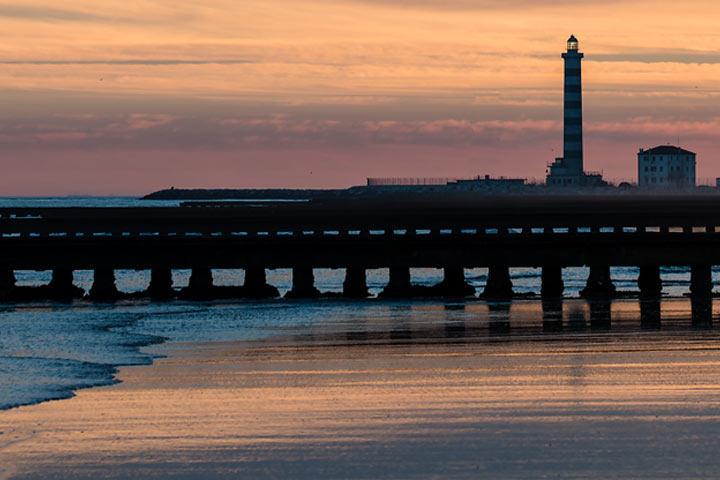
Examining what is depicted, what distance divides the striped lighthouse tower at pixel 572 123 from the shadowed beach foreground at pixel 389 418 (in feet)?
488

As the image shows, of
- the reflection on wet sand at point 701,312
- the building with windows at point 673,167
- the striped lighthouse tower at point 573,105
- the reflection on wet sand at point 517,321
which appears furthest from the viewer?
the building with windows at point 673,167

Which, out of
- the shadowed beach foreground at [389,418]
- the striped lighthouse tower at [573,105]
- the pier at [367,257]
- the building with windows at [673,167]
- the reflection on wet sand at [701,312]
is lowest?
the reflection on wet sand at [701,312]

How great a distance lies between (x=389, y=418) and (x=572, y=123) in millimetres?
155111

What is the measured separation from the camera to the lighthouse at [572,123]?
160m

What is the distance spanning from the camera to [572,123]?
162 meters

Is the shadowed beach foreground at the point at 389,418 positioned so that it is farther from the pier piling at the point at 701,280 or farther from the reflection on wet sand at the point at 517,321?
the pier piling at the point at 701,280

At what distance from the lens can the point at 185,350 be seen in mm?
15336

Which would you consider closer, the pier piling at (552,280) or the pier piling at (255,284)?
the pier piling at (255,284)

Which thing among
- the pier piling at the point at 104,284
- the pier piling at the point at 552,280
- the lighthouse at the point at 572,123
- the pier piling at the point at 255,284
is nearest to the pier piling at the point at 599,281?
the pier piling at the point at 552,280

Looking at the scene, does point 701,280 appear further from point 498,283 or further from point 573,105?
point 573,105

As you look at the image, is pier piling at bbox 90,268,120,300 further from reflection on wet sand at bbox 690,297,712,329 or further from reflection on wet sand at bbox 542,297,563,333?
reflection on wet sand at bbox 690,297,712,329

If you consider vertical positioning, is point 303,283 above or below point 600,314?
above

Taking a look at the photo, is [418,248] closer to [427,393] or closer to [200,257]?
[200,257]

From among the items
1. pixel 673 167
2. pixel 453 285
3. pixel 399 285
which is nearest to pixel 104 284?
pixel 399 285
